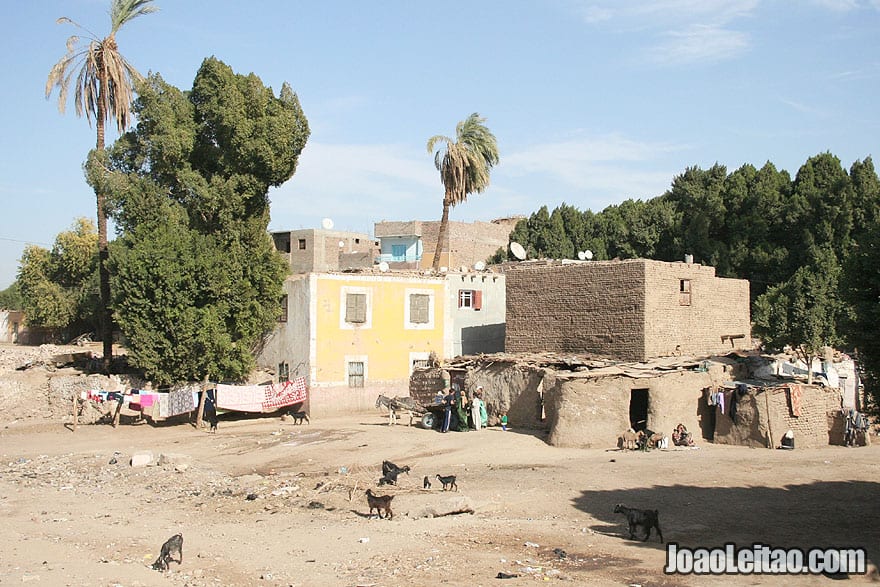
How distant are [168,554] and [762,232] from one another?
3625cm

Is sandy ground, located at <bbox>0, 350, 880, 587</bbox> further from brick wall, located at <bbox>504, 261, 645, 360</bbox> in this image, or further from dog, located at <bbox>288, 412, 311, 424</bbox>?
brick wall, located at <bbox>504, 261, 645, 360</bbox>

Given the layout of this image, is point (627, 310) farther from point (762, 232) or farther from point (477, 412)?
point (762, 232)

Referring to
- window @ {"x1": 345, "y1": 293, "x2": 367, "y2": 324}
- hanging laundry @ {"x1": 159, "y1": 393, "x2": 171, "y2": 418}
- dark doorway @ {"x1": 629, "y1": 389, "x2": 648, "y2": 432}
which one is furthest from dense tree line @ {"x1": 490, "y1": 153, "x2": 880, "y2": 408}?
hanging laundry @ {"x1": 159, "y1": 393, "x2": 171, "y2": 418}

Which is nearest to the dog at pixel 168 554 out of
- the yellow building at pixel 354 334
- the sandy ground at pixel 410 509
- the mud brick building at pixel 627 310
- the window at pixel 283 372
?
the sandy ground at pixel 410 509

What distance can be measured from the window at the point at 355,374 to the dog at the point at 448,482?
13.8m

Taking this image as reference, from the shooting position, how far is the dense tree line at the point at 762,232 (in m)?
30.2

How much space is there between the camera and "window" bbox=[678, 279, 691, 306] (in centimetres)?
2581

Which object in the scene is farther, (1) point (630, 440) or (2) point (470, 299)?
(2) point (470, 299)

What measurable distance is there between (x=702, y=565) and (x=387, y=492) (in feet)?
23.6

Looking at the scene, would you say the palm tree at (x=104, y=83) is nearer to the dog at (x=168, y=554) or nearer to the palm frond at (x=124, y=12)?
the palm frond at (x=124, y=12)

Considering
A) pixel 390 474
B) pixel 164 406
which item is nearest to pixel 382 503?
pixel 390 474

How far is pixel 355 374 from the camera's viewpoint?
31141mm

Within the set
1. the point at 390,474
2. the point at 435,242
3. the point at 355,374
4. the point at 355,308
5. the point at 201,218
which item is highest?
the point at 435,242

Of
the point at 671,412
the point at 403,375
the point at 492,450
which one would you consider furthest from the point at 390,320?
the point at 671,412
